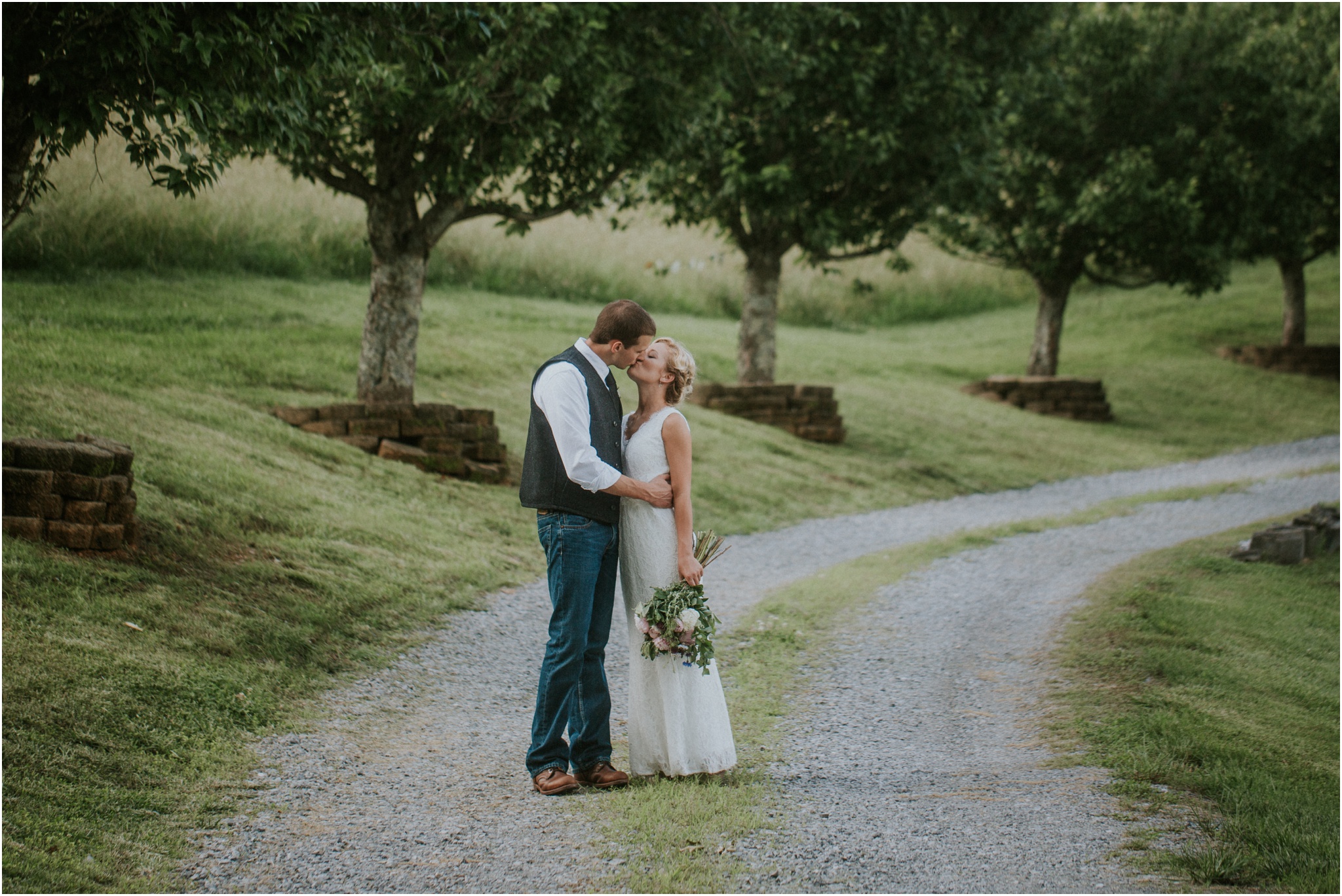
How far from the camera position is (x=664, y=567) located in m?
4.75

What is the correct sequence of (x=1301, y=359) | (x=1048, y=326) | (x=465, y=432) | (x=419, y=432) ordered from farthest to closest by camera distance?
(x=1301, y=359) → (x=1048, y=326) → (x=465, y=432) → (x=419, y=432)

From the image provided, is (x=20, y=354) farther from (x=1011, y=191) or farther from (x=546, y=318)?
(x=1011, y=191)

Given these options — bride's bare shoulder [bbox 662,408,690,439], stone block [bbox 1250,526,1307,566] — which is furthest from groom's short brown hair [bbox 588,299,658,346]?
stone block [bbox 1250,526,1307,566]

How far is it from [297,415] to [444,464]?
5.28 feet

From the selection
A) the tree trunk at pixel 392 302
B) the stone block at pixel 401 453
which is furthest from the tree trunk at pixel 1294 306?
the stone block at pixel 401 453

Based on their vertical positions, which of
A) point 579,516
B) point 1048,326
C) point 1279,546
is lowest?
point 1279,546

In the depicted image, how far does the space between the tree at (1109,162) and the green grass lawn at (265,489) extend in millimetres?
3243

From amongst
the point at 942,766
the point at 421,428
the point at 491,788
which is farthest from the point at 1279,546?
the point at 491,788

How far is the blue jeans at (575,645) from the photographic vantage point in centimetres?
457

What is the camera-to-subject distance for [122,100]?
19.8 ft

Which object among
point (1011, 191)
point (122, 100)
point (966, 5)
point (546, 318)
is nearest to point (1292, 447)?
point (1011, 191)

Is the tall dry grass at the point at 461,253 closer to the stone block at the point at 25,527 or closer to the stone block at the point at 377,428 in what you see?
the stone block at the point at 377,428

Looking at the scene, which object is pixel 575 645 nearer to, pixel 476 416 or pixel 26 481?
pixel 26 481

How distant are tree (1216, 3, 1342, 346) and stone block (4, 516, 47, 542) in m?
21.8
